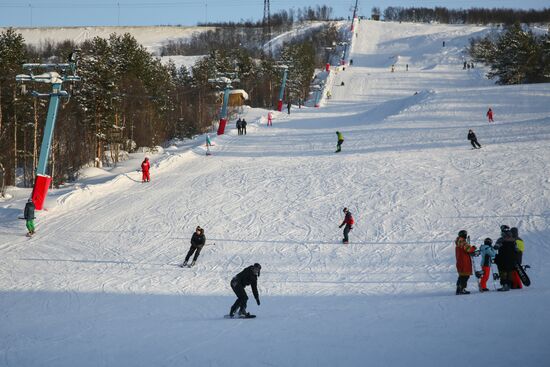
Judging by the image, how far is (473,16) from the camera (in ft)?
558

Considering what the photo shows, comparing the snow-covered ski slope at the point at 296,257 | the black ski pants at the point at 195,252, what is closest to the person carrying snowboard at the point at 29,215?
the snow-covered ski slope at the point at 296,257

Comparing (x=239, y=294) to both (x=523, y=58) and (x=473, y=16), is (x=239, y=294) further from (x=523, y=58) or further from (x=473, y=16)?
(x=473, y=16)

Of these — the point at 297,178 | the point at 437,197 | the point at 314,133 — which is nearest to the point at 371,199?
the point at 437,197

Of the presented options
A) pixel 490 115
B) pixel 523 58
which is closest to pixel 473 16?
pixel 523 58

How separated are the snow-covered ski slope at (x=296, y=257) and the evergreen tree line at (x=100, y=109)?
23.7ft

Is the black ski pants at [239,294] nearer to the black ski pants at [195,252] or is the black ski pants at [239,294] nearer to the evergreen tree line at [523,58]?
the black ski pants at [195,252]

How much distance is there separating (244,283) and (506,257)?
16.3ft

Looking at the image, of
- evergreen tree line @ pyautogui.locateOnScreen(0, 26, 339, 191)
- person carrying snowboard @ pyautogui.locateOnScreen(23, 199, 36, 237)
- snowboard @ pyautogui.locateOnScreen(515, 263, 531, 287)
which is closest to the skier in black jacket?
snowboard @ pyautogui.locateOnScreen(515, 263, 531, 287)

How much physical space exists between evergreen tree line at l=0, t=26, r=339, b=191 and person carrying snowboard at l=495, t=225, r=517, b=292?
16721mm

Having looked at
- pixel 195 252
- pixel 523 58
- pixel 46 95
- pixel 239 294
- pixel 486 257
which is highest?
pixel 523 58

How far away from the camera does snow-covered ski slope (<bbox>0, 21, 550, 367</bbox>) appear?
25.6 feet

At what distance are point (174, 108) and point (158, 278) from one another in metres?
44.8

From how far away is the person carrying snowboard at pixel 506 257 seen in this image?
961cm

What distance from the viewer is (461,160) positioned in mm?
24453
